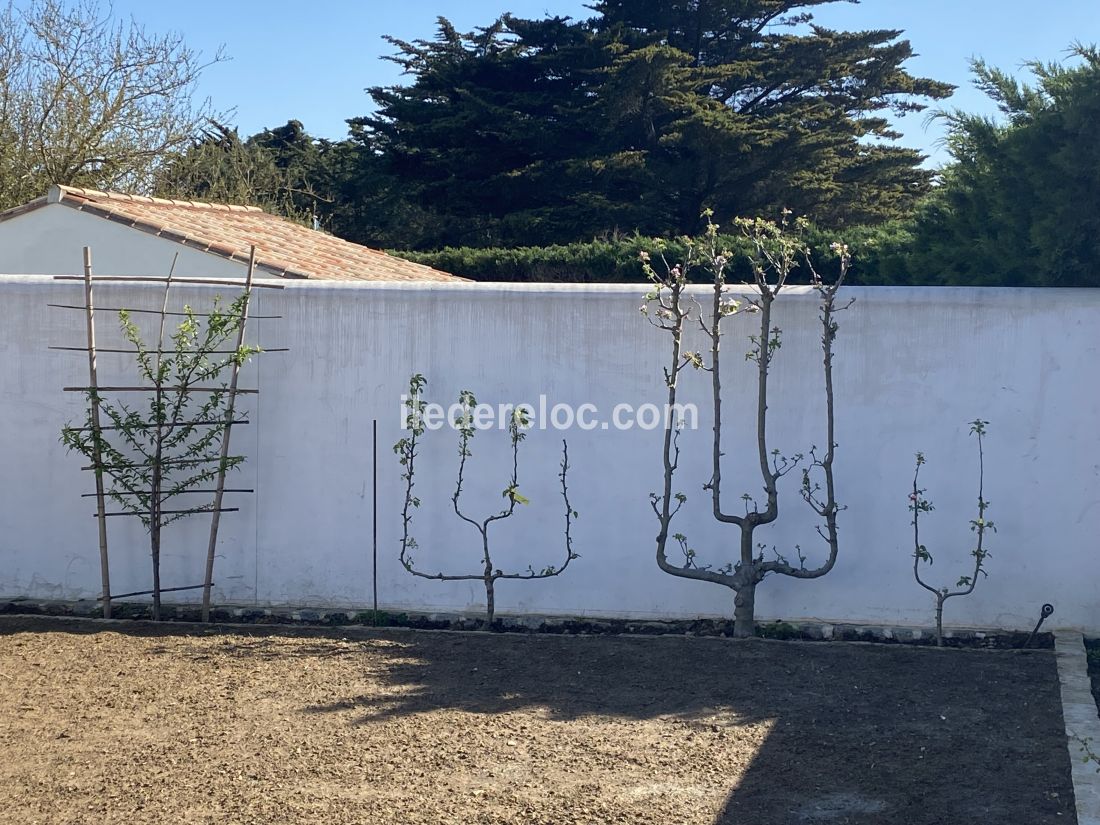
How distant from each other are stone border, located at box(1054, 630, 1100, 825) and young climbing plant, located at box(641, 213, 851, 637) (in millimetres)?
1434

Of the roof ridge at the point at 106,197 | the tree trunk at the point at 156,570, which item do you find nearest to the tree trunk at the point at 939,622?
the tree trunk at the point at 156,570

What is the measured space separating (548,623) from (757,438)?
1815 mm

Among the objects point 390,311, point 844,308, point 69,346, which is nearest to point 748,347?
point 844,308

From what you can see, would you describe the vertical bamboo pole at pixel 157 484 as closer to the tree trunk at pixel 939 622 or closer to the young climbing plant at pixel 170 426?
the young climbing plant at pixel 170 426

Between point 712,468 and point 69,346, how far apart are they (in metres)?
4.44

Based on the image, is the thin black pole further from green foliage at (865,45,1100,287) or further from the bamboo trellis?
green foliage at (865,45,1100,287)

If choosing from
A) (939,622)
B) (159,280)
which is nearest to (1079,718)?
(939,622)

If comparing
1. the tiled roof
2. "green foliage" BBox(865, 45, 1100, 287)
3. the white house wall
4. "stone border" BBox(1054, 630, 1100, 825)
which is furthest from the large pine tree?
"stone border" BBox(1054, 630, 1100, 825)

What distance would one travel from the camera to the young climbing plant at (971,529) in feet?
22.3

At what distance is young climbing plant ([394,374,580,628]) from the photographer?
7.21 m

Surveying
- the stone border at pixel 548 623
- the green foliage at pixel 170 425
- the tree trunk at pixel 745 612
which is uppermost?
the green foliage at pixel 170 425

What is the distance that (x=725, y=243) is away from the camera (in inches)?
667

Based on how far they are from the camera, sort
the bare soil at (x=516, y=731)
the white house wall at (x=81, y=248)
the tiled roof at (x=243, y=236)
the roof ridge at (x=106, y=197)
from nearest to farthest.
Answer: the bare soil at (x=516, y=731), the tiled roof at (x=243, y=236), the white house wall at (x=81, y=248), the roof ridge at (x=106, y=197)

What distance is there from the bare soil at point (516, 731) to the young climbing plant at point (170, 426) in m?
0.95
